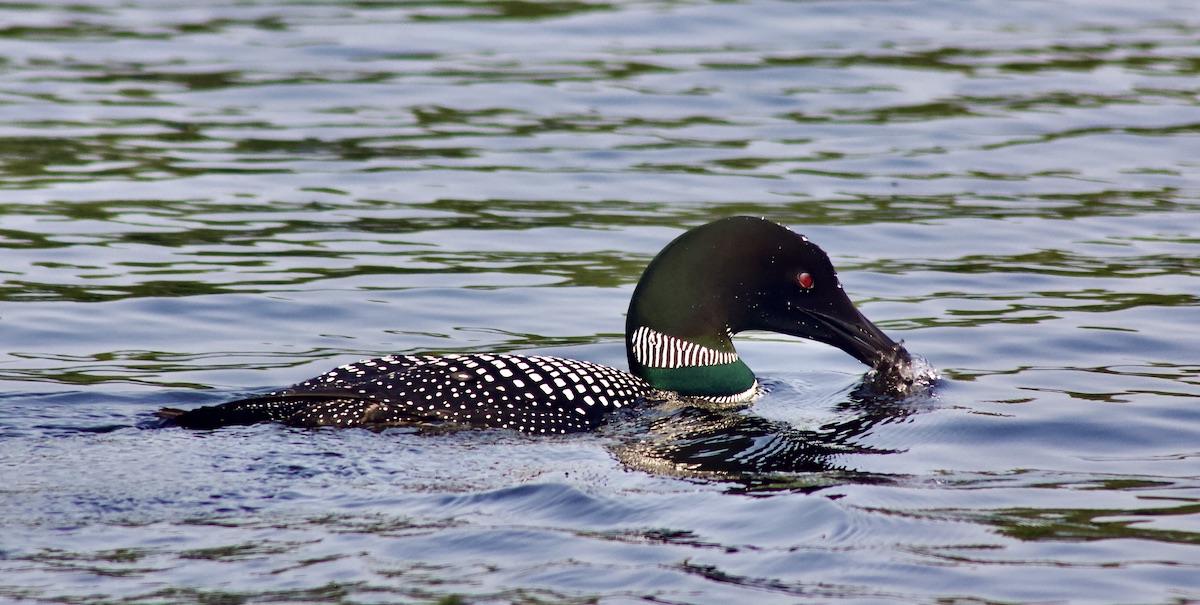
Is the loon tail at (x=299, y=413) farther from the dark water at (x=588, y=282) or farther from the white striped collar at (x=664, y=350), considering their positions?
the white striped collar at (x=664, y=350)

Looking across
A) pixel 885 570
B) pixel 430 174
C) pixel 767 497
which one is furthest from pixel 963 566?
pixel 430 174

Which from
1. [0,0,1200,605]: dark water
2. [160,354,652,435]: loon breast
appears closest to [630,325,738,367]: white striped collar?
[0,0,1200,605]: dark water

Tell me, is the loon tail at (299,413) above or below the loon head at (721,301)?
below

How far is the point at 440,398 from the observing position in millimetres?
5488

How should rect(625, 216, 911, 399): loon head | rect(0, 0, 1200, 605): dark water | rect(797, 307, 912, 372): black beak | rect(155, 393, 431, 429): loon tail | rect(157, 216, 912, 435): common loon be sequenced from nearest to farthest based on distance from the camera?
rect(0, 0, 1200, 605): dark water, rect(155, 393, 431, 429): loon tail, rect(157, 216, 912, 435): common loon, rect(625, 216, 911, 399): loon head, rect(797, 307, 912, 372): black beak

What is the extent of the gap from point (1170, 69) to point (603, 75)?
4203 millimetres

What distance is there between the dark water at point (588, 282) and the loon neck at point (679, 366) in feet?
0.58

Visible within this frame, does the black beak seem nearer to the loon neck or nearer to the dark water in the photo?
the dark water

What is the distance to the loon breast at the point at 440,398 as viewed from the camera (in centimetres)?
538

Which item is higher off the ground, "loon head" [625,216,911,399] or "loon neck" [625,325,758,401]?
"loon head" [625,216,911,399]

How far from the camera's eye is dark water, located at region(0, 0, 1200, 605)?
4.37 metres

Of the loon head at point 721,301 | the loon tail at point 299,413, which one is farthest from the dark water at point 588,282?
the loon head at point 721,301

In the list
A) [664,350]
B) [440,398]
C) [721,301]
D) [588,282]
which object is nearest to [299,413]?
[440,398]

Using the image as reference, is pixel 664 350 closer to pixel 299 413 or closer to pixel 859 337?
pixel 859 337
